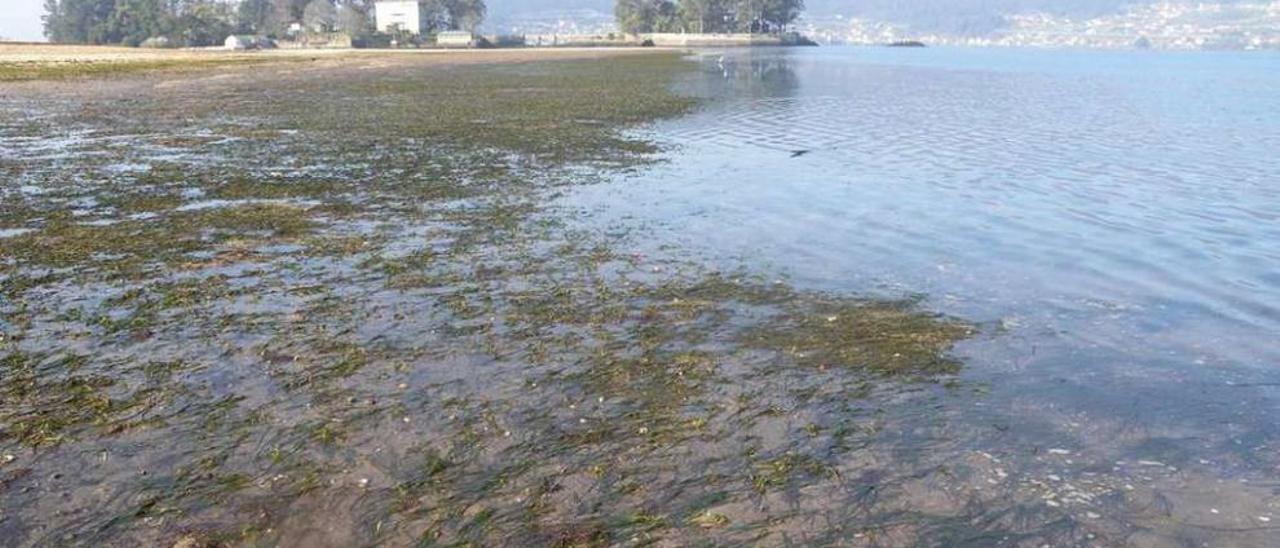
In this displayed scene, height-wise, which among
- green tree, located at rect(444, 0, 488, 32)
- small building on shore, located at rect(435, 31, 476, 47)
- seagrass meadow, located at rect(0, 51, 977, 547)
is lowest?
seagrass meadow, located at rect(0, 51, 977, 547)

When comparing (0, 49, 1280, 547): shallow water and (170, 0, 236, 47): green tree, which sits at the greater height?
(170, 0, 236, 47): green tree

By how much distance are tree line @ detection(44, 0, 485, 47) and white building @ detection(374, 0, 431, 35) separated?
84.2 inches

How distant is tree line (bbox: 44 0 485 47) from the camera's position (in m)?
132

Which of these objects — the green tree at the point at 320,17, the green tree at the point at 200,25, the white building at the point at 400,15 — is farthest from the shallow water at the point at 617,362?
the white building at the point at 400,15

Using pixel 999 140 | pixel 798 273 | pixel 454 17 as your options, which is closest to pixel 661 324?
pixel 798 273

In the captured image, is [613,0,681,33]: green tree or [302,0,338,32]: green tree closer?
[302,0,338,32]: green tree

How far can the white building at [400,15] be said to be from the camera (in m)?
153

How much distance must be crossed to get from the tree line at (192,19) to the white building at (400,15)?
2138 mm

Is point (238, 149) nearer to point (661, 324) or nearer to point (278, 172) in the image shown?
point (278, 172)

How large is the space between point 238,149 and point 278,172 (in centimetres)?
452

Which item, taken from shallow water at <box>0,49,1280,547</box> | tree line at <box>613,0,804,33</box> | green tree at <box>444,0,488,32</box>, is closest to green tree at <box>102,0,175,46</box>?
green tree at <box>444,0,488,32</box>

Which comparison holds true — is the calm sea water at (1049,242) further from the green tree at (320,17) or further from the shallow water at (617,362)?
the green tree at (320,17)

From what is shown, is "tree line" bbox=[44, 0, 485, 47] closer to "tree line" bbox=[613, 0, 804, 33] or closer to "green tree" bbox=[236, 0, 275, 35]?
"green tree" bbox=[236, 0, 275, 35]

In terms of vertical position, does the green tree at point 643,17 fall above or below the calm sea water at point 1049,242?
above
